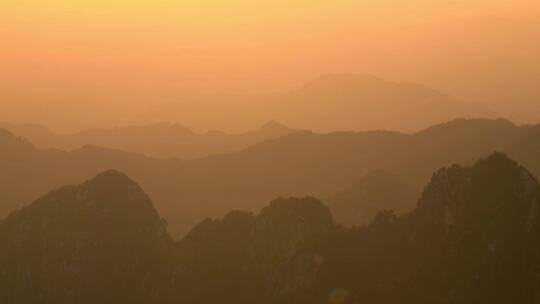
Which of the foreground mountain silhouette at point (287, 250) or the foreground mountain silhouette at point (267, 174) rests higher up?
the foreground mountain silhouette at point (267, 174)

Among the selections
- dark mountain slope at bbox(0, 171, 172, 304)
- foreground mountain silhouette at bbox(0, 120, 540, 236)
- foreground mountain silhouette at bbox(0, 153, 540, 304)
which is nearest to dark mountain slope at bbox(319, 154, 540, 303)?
foreground mountain silhouette at bbox(0, 153, 540, 304)

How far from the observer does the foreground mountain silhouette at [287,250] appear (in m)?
74.9

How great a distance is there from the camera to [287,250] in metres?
86.4

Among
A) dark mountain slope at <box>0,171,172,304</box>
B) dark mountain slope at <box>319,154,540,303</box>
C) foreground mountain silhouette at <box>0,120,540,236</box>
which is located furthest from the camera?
foreground mountain silhouette at <box>0,120,540,236</box>

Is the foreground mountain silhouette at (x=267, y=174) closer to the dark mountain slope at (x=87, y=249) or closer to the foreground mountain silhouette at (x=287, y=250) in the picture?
the dark mountain slope at (x=87, y=249)

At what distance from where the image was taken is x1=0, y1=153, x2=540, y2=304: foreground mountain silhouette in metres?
74.9

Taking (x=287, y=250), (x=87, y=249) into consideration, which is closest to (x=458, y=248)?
(x=287, y=250)

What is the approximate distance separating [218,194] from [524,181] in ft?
372

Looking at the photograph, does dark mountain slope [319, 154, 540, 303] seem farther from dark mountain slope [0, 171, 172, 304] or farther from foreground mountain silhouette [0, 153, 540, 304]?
dark mountain slope [0, 171, 172, 304]

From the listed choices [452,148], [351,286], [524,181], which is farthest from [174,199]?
[524,181]

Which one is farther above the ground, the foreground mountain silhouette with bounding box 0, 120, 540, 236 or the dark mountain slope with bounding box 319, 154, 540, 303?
the foreground mountain silhouette with bounding box 0, 120, 540, 236

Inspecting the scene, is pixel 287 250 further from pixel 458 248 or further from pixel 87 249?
pixel 87 249

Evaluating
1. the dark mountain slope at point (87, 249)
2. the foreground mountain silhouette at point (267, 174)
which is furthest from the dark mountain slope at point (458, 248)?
the foreground mountain silhouette at point (267, 174)

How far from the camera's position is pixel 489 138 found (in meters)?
184
